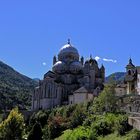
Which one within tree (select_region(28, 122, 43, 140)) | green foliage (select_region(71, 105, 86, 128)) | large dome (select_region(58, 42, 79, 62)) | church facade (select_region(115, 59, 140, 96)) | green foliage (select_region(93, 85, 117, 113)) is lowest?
tree (select_region(28, 122, 43, 140))

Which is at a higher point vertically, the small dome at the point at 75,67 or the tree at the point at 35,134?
the small dome at the point at 75,67

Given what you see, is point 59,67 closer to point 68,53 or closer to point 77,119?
point 68,53

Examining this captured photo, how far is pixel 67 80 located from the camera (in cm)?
10375

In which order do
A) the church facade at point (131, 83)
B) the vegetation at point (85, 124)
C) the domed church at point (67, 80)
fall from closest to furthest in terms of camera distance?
the vegetation at point (85, 124) → the church facade at point (131, 83) → the domed church at point (67, 80)

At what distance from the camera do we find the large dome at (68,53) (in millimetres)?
107606

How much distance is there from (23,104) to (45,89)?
180 ft

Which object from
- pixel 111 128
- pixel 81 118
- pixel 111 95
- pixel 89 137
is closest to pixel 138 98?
pixel 111 95

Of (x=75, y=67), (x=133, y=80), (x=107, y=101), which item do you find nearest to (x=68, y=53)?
(x=75, y=67)

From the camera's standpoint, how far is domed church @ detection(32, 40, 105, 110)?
98.9 metres

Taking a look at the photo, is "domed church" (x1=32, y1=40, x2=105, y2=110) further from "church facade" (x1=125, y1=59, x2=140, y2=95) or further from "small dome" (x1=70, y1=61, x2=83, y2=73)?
"church facade" (x1=125, y1=59, x2=140, y2=95)

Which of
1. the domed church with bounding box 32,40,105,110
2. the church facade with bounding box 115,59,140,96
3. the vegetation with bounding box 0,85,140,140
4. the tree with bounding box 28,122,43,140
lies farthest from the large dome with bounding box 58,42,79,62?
the tree with bounding box 28,122,43,140

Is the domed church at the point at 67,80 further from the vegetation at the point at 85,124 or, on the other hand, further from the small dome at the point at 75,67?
the vegetation at the point at 85,124

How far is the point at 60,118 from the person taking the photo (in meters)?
74.3

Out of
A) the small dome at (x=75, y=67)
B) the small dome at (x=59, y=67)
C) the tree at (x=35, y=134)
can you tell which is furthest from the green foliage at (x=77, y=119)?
the small dome at (x=59, y=67)
